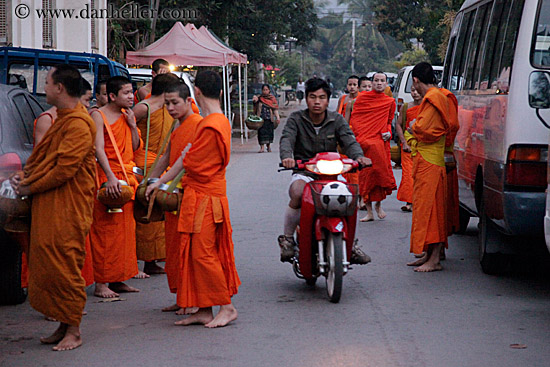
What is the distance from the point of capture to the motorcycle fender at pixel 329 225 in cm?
646

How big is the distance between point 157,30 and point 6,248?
23611 millimetres

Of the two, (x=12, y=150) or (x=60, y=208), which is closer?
(x=60, y=208)

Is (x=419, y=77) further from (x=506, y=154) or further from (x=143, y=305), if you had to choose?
(x=143, y=305)

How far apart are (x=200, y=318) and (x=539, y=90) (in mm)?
3014

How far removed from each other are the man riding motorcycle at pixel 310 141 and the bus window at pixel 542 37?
1.52 meters

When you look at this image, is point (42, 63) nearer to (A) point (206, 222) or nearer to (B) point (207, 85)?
(B) point (207, 85)

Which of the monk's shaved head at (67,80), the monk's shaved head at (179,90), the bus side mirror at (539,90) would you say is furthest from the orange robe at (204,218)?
the bus side mirror at (539,90)

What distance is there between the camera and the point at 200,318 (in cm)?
598

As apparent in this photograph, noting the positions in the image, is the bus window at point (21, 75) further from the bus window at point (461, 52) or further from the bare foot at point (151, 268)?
the bus window at point (461, 52)

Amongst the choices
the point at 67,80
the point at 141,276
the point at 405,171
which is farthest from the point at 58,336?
the point at 405,171

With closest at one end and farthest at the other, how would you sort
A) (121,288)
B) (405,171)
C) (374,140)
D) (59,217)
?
(59,217)
(121,288)
(374,140)
(405,171)

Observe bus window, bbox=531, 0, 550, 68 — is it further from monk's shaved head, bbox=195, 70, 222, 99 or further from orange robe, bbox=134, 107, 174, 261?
orange robe, bbox=134, 107, 174, 261

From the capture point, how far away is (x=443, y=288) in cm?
723

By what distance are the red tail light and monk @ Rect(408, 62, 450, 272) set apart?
1280 millimetres
